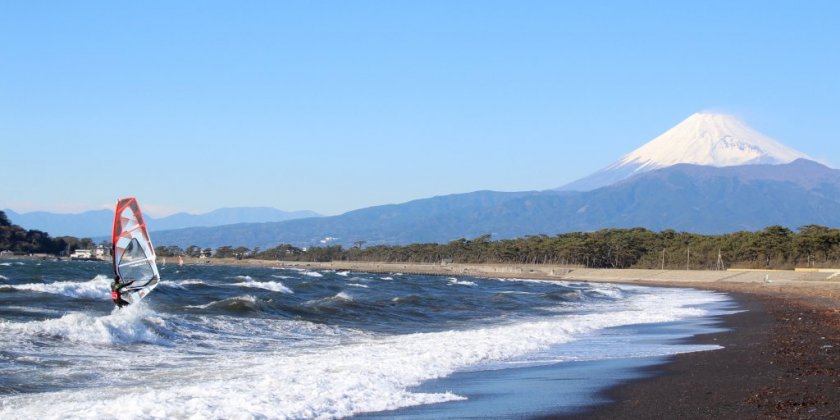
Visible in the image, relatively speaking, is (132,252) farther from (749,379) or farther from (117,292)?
(749,379)

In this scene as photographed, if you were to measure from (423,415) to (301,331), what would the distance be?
11.8 meters

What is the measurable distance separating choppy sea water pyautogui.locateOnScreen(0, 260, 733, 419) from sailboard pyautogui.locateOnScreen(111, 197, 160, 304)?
110 centimetres

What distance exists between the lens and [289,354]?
16.3 meters

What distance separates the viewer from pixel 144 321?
754 inches

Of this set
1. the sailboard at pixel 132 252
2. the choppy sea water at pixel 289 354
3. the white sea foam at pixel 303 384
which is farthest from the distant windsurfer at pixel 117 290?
the white sea foam at pixel 303 384

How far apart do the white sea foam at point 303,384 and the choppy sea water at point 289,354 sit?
0.10 ft

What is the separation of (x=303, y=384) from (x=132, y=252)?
700 centimetres

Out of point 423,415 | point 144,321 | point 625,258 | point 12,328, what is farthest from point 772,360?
point 625,258

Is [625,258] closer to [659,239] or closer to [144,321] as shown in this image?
[659,239]

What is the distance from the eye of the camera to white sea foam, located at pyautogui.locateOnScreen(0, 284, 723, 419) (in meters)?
9.90

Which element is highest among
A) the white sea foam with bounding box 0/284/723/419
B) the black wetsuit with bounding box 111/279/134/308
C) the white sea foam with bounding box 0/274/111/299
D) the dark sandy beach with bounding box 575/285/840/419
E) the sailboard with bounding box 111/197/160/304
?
the sailboard with bounding box 111/197/160/304

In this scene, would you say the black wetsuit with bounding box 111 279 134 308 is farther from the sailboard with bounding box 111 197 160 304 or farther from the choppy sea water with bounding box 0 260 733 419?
the choppy sea water with bounding box 0 260 733 419

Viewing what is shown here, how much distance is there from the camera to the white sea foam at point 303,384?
9898 millimetres

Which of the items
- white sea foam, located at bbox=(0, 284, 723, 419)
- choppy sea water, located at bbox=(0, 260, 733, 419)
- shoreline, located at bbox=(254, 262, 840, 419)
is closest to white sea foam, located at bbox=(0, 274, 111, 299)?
choppy sea water, located at bbox=(0, 260, 733, 419)
